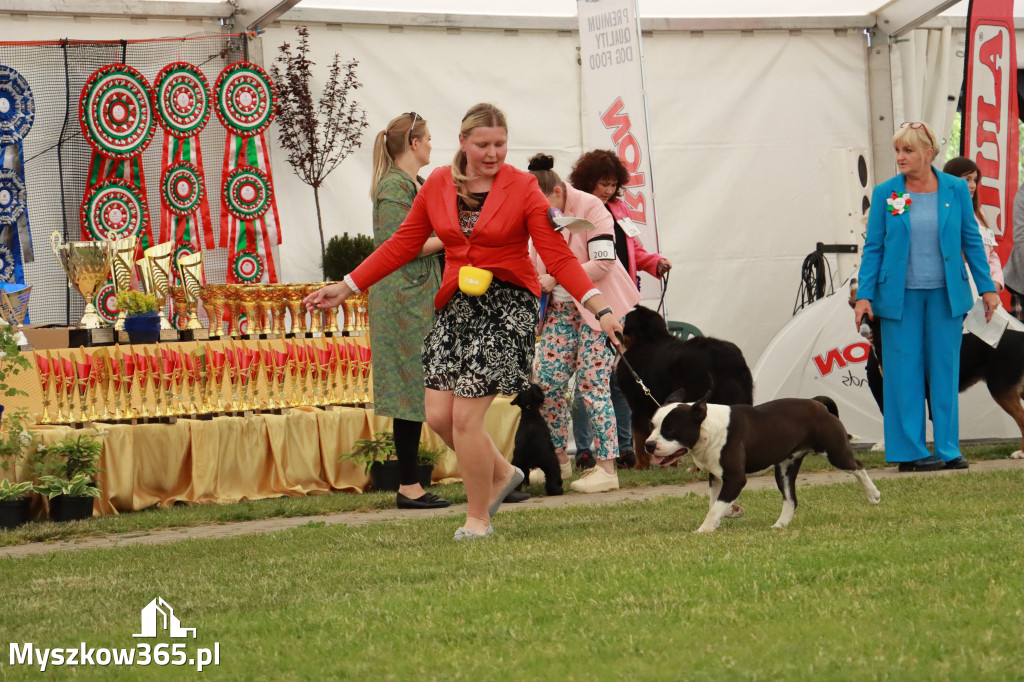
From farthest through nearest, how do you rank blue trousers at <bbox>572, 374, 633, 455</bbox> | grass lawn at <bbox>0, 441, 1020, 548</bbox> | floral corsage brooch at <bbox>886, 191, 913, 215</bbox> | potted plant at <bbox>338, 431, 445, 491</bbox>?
blue trousers at <bbox>572, 374, 633, 455</bbox> → potted plant at <bbox>338, 431, 445, 491</bbox> → floral corsage brooch at <bbox>886, 191, 913, 215</bbox> → grass lawn at <bbox>0, 441, 1020, 548</bbox>

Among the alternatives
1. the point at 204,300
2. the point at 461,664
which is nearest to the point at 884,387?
Result: the point at 204,300

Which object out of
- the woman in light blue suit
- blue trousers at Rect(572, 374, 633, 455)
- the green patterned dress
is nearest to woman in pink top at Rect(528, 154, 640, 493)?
the green patterned dress

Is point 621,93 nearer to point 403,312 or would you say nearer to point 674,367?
point 674,367

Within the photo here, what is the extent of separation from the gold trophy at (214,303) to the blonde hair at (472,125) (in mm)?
3312

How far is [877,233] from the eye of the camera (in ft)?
23.3

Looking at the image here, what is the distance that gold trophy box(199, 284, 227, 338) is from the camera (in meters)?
7.70

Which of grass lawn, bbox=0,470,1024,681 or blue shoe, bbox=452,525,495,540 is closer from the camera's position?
grass lawn, bbox=0,470,1024,681

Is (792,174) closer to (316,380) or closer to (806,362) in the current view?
(806,362)

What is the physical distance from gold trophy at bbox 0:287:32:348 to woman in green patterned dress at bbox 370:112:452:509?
186 cm

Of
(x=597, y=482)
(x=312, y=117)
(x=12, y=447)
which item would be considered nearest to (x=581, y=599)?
(x=597, y=482)

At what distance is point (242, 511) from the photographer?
6.66 meters

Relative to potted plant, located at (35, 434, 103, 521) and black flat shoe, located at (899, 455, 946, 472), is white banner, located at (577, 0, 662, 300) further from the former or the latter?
potted plant, located at (35, 434, 103, 521)

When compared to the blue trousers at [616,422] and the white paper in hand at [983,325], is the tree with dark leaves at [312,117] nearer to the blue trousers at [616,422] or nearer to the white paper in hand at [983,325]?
the blue trousers at [616,422]

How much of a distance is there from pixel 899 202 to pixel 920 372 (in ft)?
3.15
